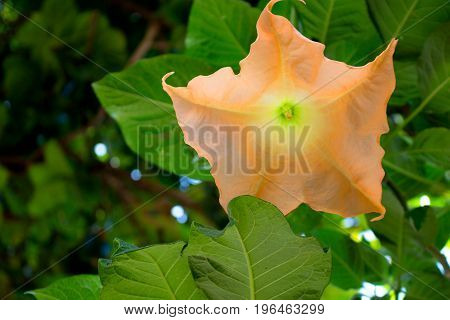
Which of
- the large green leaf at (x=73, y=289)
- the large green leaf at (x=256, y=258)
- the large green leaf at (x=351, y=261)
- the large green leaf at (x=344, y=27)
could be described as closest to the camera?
the large green leaf at (x=256, y=258)

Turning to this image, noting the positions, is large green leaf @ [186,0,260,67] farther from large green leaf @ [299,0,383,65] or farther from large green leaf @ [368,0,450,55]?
large green leaf @ [368,0,450,55]

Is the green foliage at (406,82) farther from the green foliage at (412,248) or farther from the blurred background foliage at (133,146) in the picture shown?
the green foliage at (412,248)

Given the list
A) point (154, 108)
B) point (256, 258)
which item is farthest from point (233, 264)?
point (154, 108)

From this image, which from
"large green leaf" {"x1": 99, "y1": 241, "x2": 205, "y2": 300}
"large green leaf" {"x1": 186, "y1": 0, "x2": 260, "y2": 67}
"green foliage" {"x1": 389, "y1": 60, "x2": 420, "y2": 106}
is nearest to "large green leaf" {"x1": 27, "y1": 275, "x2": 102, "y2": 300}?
"large green leaf" {"x1": 99, "y1": 241, "x2": 205, "y2": 300}

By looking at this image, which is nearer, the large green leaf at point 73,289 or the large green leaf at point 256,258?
the large green leaf at point 256,258

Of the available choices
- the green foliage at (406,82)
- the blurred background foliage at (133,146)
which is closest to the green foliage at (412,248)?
the blurred background foliage at (133,146)

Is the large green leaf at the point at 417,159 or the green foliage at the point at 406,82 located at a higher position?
the green foliage at the point at 406,82

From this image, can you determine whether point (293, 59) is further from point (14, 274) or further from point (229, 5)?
point (14, 274)
